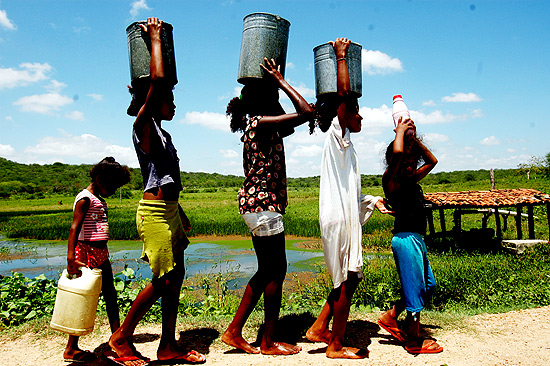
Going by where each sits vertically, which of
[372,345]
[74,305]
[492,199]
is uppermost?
[492,199]

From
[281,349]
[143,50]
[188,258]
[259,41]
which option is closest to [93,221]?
[143,50]

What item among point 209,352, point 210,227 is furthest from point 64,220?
point 209,352

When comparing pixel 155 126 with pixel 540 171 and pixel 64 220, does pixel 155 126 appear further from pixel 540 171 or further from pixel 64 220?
pixel 540 171

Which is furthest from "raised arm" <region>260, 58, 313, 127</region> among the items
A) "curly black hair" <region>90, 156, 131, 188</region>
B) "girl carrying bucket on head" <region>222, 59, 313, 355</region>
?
"curly black hair" <region>90, 156, 131, 188</region>

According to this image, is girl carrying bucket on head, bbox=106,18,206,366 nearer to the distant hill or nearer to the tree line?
the tree line

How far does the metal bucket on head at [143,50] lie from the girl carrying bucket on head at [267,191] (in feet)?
1.98

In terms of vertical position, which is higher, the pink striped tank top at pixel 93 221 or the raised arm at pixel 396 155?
the raised arm at pixel 396 155

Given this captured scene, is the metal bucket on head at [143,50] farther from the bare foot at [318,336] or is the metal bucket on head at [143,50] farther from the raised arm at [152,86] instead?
the bare foot at [318,336]

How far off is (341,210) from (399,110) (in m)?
0.97

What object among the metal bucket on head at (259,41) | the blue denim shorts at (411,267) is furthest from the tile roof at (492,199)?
the metal bucket on head at (259,41)

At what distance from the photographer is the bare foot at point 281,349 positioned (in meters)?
3.01

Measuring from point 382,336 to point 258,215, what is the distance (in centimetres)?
156

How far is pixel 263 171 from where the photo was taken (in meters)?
2.94

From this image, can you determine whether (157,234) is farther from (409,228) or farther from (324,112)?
(409,228)
